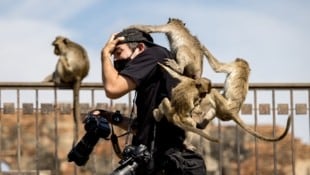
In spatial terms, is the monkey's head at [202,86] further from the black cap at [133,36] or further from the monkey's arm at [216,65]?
the monkey's arm at [216,65]

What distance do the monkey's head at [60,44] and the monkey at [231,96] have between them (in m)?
5.30

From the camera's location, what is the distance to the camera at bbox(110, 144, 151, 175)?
441 centimetres

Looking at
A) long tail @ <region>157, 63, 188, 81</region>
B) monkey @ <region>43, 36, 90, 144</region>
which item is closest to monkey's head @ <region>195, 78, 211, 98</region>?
long tail @ <region>157, 63, 188, 81</region>

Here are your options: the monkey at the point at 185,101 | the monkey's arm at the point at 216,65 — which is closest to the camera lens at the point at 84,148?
the monkey at the point at 185,101

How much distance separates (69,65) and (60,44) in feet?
4.00

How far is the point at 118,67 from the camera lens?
485cm

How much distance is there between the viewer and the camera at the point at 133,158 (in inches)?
174

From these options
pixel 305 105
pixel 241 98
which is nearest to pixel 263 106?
pixel 305 105

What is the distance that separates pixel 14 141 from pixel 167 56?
7.95 m

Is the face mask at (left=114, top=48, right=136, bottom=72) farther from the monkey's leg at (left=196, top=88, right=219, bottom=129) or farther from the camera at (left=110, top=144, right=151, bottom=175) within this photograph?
the monkey's leg at (left=196, top=88, right=219, bottom=129)

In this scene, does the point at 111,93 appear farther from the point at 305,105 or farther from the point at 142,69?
the point at 305,105

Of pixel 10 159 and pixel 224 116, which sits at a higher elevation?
pixel 224 116

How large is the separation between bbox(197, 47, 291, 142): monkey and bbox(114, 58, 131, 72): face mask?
1.79 metres

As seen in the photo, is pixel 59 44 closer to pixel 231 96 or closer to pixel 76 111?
pixel 76 111
